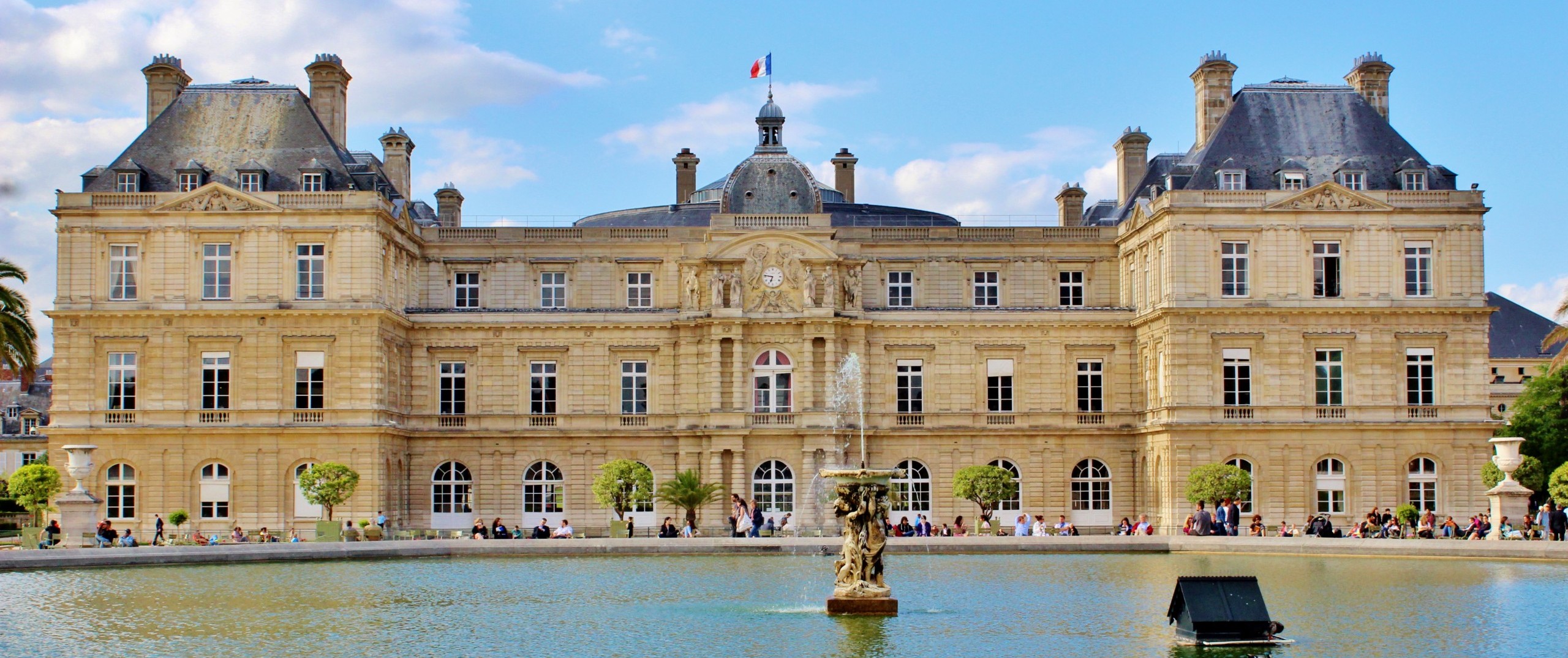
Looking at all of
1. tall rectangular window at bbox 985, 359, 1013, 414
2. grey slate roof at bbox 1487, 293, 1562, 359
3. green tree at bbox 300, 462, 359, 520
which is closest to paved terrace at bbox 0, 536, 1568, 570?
green tree at bbox 300, 462, 359, 520

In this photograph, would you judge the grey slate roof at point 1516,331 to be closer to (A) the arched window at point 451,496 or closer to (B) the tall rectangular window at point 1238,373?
(B) the tall rectangular window at point 1238,373

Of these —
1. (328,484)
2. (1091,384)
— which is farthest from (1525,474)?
(328,484)

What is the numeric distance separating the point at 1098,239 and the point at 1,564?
35.5 meters

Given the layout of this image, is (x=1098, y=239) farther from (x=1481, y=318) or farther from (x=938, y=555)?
(x=938, y=555)

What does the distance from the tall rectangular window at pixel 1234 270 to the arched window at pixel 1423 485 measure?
7.07 meters

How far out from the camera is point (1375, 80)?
Answer: 57.1 meters

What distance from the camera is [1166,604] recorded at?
27047 millimetres

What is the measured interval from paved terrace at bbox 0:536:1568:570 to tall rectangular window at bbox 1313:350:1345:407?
13731mm

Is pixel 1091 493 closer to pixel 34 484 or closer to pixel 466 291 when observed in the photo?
pixel 466 291

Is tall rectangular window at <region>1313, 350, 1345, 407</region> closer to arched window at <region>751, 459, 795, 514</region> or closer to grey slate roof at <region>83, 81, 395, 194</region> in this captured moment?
arched window at <region>751, 459, 795, 514</region>

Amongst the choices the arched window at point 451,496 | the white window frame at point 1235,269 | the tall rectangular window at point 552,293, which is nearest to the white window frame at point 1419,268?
the white window frame at point 1235,269

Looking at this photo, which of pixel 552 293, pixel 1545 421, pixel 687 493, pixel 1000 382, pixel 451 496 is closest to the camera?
pixel 687 493

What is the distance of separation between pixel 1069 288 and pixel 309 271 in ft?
78.1

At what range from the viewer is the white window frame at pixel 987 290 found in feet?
189
